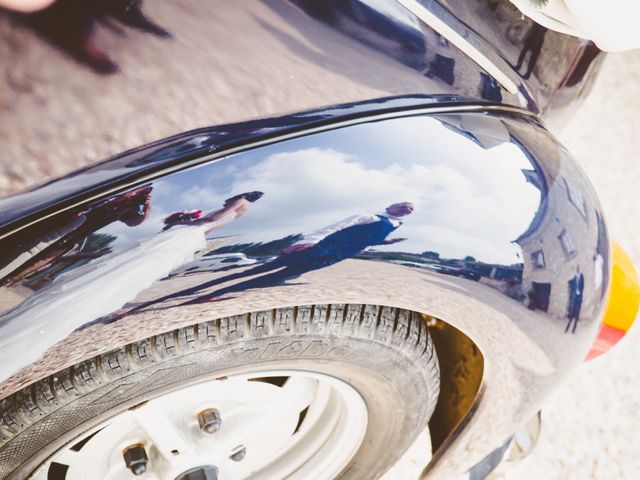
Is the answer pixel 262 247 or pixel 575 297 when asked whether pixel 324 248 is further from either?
pixel 575 297

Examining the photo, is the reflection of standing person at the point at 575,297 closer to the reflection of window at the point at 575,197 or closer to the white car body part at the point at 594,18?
the reflection of window at the point at 575,197

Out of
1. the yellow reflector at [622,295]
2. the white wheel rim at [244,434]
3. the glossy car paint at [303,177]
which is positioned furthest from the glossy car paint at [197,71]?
the yellow reflector at [622,295]

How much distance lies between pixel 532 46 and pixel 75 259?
0.95 m

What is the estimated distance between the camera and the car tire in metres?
1.00

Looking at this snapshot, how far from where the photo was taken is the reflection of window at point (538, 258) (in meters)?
1.17

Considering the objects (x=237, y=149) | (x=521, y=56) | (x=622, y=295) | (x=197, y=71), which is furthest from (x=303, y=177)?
(x=622, y=295)

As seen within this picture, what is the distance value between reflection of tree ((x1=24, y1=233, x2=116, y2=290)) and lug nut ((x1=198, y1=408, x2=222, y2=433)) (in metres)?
0.61

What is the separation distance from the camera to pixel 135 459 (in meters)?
1.38

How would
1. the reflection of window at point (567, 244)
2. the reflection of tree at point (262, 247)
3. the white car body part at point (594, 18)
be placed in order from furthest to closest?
the reflection of window at point (567, 244) → the white car body part at point (594, 18) → the reflection of tree at point (262, 247)

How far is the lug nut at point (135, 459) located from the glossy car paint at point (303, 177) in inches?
20.0

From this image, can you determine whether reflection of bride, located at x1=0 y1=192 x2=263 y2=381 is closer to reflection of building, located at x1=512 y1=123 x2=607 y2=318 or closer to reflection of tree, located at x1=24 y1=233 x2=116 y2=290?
reflection of tree, located at x1=24 y1=233 x2=116 y2=290

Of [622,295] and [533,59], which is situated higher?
[533,59]

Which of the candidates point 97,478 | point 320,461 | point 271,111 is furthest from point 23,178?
point 320,461

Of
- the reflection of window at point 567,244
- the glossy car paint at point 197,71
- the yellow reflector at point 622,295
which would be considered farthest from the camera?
the yellow reflector at point 622,295
